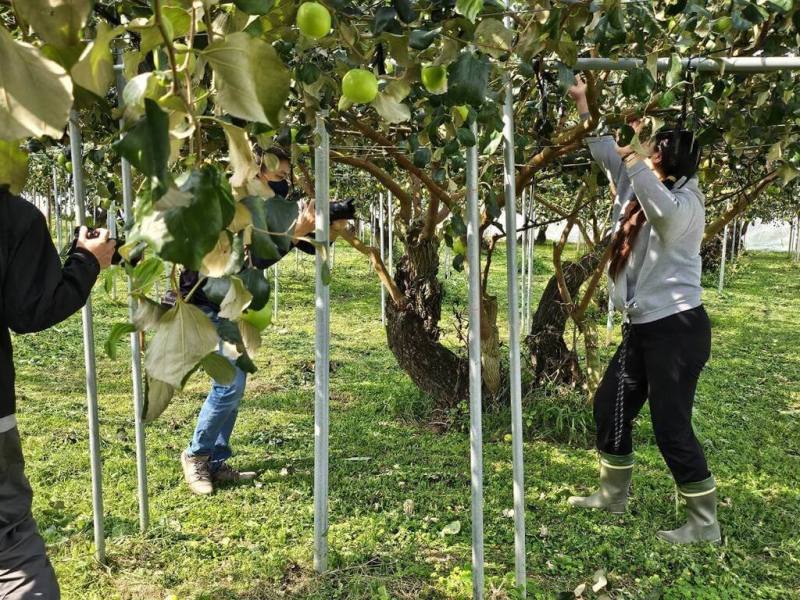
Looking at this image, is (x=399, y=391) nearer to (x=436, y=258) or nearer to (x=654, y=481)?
(x=436, y=258)

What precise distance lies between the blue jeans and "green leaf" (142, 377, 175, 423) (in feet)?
7.15

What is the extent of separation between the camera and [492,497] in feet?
10.3

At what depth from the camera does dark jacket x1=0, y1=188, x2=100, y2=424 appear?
1448 millimetres

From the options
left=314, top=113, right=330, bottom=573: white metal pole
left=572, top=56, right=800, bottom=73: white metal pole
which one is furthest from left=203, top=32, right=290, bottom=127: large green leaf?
left=314, top=113, right=330, bottom=573: white metal pole

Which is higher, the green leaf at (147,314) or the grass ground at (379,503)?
the green leaf at (147,314)

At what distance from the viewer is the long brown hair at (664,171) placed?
2.40 m

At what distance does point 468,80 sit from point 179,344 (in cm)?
65

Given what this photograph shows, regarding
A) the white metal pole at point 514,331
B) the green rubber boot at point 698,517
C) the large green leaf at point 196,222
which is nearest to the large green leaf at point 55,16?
the large green leaf at point 196,222

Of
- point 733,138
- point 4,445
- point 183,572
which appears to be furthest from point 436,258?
point 4,445

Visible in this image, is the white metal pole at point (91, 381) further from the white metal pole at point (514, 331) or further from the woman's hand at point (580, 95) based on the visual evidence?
the woman's hand at point (580, 95)

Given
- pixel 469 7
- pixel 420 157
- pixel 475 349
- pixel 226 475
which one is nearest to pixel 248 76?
pixel 469 7

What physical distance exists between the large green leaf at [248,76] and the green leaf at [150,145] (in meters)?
0.09

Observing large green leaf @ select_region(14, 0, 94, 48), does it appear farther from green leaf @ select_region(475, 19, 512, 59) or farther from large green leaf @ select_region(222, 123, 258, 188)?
green leaf @ select_region(475, 19, 512, 59)

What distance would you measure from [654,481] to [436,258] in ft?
6.16
